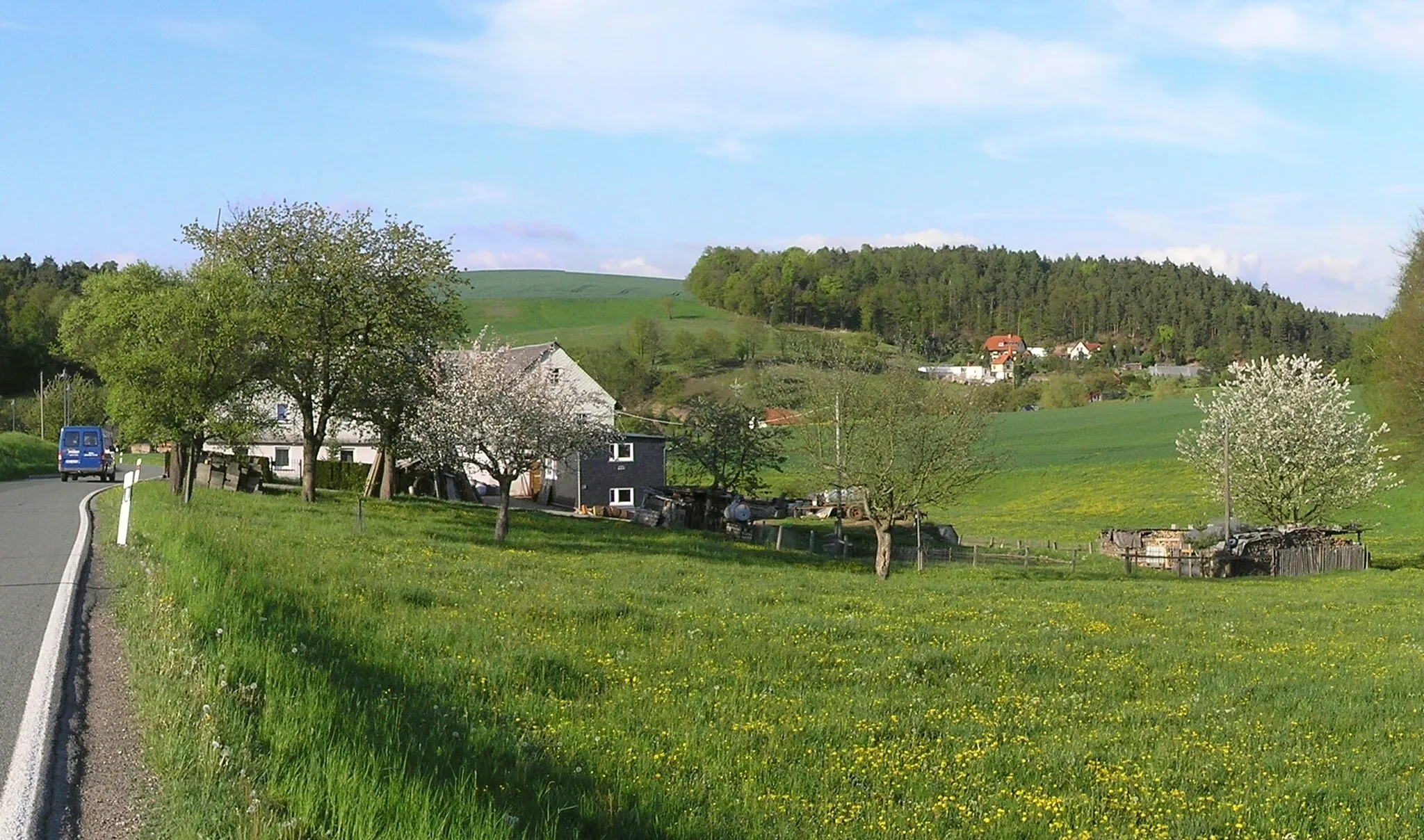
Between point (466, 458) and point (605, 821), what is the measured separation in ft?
92.8

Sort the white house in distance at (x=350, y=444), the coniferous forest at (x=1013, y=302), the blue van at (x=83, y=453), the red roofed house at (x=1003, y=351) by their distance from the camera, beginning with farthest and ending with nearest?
the coniferous forest at (x=1013, y=302) < the red roofed house at (x=1003, y=351) < the white house in distance at (x=350, y=444) < the blue van at (x=83, y=453)

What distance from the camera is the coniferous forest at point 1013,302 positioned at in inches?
6216

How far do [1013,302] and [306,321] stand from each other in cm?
15939

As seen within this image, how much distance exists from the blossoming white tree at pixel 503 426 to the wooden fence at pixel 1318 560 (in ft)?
85.1

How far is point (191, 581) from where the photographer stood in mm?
12289

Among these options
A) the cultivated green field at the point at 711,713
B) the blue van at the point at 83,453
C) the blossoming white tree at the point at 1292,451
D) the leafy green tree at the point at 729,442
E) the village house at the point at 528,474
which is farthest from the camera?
the village house at the point at 528,474

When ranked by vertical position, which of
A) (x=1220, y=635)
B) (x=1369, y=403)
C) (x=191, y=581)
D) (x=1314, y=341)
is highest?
(x=1314, y=341)

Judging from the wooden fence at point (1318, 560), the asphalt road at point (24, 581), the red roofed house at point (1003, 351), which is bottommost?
the wooden fence at point (1318, 560)

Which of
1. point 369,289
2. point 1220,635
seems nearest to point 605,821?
point 1220,635

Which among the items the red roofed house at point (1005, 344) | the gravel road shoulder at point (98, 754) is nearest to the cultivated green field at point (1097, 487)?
the gravel road shoulder at point (98, 754)

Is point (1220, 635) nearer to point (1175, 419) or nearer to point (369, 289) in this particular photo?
point (369, 289)

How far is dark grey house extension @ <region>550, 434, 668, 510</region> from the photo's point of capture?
2625 inches

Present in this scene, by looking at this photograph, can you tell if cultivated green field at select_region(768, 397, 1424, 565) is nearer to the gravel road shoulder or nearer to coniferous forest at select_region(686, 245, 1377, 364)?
the gravel road shoulder

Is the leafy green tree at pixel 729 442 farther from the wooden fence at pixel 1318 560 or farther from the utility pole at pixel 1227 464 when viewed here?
the wooden fence at pixel 1318 560
